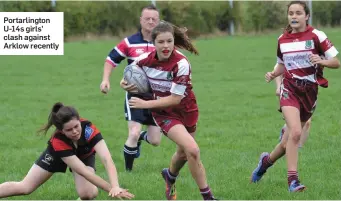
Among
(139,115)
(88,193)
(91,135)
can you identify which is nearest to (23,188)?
(88,193)

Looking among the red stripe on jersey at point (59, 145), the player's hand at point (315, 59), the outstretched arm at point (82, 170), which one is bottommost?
the outstretched arm at point (82, 170)

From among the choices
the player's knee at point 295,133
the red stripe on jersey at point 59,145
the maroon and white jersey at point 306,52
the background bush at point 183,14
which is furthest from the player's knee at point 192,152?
the background bush at point 183,14

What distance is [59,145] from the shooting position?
7090 mm

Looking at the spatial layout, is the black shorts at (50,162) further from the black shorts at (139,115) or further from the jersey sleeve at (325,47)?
the jersey sleeve at (325,47)

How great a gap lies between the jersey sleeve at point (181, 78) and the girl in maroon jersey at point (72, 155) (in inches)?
32.5

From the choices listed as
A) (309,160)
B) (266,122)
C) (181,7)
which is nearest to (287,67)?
(309,160)

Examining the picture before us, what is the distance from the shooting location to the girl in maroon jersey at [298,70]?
802 centimetres

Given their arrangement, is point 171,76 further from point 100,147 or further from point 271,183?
point 271,183

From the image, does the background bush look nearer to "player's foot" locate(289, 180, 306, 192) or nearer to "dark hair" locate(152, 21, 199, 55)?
"dark hair" locate(152, 21, 199, 55)

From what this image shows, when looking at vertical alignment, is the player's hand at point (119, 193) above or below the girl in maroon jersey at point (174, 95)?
below

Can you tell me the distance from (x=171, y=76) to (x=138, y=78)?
418 millimetres

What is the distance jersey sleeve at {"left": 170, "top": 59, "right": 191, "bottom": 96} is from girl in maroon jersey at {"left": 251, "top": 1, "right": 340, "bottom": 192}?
136cm

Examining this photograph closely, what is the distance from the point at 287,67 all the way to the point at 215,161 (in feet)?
7.19

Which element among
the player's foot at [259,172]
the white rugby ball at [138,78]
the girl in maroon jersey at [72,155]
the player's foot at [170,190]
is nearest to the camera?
the girl in maroon jersey at [72,155]
